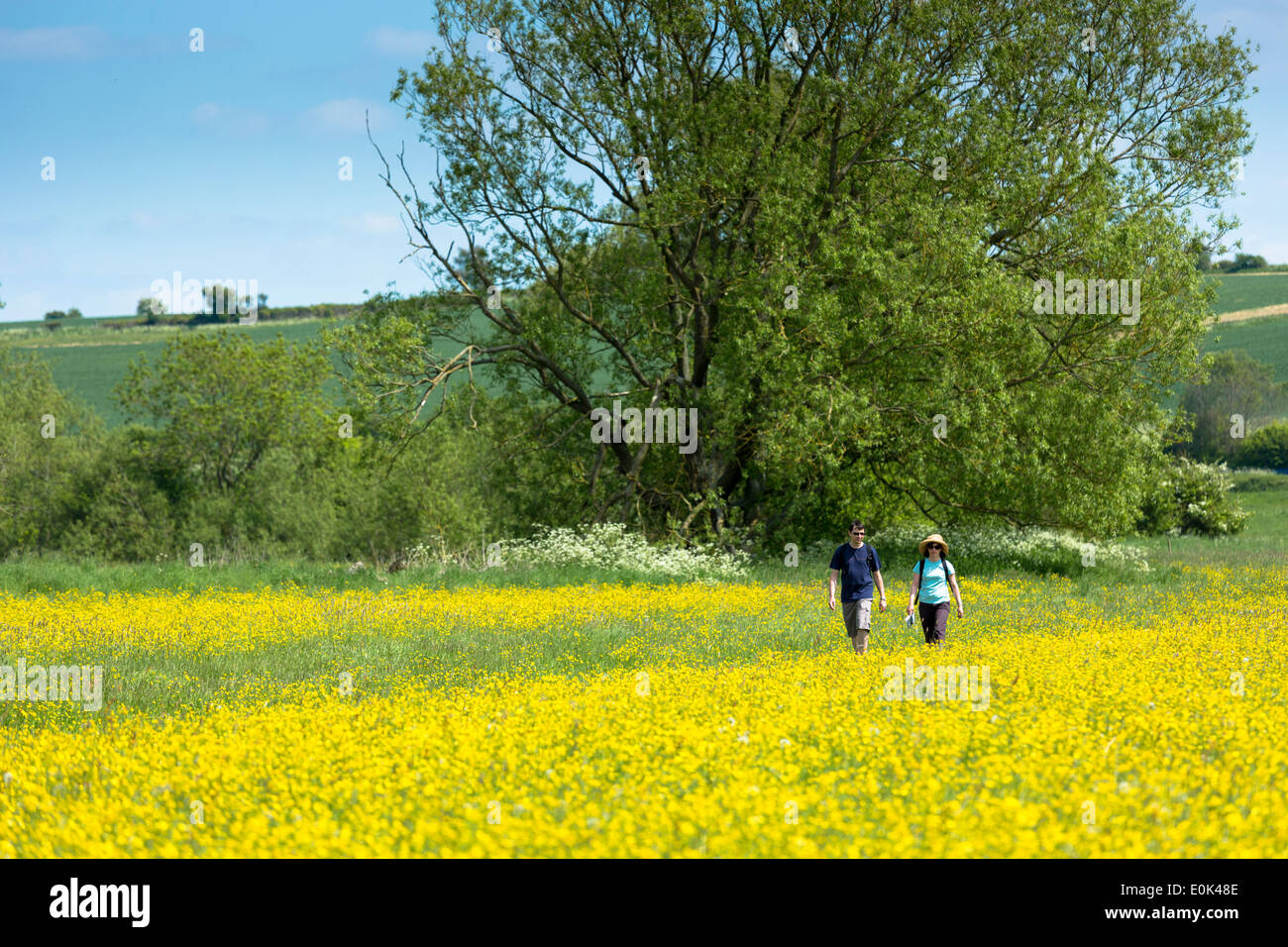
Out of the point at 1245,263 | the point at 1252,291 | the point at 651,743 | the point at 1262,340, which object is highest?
the point at 1245,263

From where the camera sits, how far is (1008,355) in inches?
1073

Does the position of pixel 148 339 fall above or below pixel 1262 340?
above

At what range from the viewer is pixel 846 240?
26.6m

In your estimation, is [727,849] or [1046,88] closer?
[727,849]

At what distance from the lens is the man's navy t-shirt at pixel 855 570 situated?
13766 mm

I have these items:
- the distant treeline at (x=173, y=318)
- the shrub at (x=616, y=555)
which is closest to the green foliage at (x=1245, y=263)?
the distant treeline at (x=173, y=318)

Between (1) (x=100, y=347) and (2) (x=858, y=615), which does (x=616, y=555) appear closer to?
(2) (x=858, y=615)

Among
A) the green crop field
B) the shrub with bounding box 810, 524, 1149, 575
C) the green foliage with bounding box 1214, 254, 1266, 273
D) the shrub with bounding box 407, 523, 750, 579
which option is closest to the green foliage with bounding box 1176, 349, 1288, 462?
the green foliage with bounding box 1214, 254, 1266, 273

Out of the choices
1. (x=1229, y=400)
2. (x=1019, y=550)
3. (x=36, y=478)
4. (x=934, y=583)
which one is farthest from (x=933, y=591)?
(x=1229, y=400)

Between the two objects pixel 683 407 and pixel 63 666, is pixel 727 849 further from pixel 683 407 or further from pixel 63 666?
pixel 683 407

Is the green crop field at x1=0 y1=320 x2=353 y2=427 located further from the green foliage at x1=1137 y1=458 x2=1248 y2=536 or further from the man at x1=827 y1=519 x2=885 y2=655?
the man at x1=827 y1=519 x2=885 y2=655

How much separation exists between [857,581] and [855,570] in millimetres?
160
